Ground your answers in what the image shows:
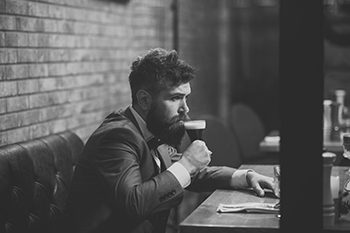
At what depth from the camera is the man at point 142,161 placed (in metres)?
2.28

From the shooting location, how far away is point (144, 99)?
2.54 m

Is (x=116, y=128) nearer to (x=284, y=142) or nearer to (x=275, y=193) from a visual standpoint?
(x=275, y=193)

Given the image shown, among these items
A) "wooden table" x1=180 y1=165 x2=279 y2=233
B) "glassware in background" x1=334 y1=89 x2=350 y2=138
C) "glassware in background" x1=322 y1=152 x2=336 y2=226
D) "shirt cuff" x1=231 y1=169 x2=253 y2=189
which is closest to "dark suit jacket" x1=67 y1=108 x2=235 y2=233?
"wooden table" x1=180 y1=165 x2=279 y2=233

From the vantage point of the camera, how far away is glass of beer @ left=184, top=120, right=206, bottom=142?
245 centimetres

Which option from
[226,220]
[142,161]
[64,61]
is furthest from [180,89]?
[64,61]

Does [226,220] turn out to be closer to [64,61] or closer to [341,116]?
[64,61]

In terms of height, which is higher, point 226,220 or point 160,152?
point 160,152

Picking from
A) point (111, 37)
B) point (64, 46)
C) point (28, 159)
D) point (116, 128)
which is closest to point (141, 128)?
point (116, 128)

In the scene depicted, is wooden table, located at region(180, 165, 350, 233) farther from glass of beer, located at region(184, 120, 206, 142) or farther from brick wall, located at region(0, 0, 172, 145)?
brick wall, located at region(0, 0, 172, 145)

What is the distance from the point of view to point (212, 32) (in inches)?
292

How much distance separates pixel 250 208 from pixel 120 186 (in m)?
0.47

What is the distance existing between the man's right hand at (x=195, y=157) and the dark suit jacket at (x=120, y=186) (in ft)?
0.26

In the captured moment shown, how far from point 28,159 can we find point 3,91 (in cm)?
37

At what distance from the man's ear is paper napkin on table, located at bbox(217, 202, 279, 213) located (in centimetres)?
47
